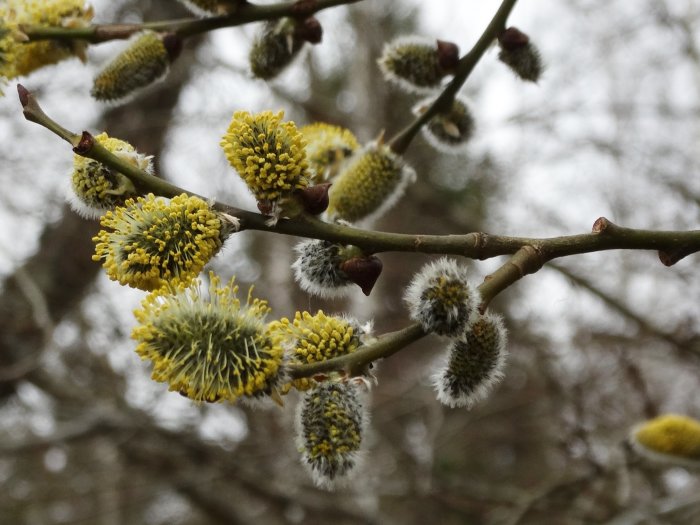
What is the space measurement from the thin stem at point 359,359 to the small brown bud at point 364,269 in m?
0.12

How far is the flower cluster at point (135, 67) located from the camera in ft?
5.57

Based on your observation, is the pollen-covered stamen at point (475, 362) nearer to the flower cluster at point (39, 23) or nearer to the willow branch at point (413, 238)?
the willow branch at point (413, 238)

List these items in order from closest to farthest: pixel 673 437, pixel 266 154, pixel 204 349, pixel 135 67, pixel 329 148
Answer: pixel 204 349 < pixel 266 154 < pixel 135 67 < pixel 329 148 < pixel 673 437

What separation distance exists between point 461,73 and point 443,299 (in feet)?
2.58

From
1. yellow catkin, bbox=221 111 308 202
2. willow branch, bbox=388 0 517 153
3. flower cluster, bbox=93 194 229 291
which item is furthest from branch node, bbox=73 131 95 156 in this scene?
willow branch, bbox=388 0 517 153

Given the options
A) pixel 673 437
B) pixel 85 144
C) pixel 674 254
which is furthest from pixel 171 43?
pixel 673 437

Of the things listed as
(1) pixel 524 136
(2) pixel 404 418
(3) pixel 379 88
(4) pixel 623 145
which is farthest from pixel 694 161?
(2) pixel 404 418

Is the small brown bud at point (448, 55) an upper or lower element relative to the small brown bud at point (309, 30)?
lower

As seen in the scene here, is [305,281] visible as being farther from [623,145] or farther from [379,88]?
[379,88]

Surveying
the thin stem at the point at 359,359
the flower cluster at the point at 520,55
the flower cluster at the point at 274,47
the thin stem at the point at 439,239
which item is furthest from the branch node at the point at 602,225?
the flower cluster at the point at 274,47

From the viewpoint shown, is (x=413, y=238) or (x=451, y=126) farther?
(x=451, y=126)

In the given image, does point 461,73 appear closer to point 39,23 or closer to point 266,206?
point 266,206

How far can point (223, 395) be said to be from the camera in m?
1.08

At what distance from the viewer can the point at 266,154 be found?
120 cm
